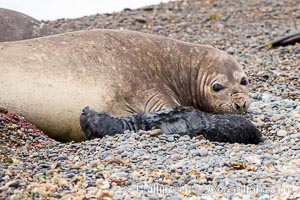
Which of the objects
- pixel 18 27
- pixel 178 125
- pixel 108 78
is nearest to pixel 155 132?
pixel 178 125

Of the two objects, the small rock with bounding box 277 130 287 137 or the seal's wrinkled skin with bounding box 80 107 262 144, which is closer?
the seal's wrinkled skin with bounding box 80 107 262 144

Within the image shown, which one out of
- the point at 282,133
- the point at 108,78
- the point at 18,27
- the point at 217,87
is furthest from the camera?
the point at 18,27

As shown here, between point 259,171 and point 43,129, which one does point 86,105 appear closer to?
point 43,129

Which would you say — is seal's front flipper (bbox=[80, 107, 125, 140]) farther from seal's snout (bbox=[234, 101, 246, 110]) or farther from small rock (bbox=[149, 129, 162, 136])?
seal's snout (bbox=[234, 101, 246, 110])

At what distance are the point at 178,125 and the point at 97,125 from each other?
0.79 m

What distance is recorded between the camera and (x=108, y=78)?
8.38 metres

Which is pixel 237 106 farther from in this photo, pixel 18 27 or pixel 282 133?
pixel 18 27

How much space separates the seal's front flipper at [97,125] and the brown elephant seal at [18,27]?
392 cm

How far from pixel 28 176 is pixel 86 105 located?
2439 mm

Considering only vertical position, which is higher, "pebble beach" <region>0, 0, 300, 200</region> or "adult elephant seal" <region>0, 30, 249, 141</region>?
"adult elephant seal" <region>0, 30, 249, 141</region>

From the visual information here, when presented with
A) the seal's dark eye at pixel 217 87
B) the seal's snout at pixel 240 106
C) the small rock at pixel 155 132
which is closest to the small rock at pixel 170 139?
the small rock at pixel 155 132

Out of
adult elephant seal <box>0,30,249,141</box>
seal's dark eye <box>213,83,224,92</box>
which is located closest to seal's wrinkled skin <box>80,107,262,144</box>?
adult elephant seal <box>0,30,249,141</box>

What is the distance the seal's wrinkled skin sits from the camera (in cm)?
734

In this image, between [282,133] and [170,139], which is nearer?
[170,139]
